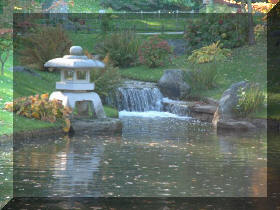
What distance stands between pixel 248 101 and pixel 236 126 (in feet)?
4.79

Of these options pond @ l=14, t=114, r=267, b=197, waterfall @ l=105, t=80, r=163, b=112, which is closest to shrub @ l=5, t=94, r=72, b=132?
pond @ l=14, t=114, r=267, b=197

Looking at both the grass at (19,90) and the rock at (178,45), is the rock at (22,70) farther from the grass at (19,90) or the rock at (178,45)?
the rock at (178,45)

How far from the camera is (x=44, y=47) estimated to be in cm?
3581

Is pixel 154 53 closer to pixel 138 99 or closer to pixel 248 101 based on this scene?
pixel 138 99

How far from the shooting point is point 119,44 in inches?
1554

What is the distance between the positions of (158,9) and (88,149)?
1602 inches

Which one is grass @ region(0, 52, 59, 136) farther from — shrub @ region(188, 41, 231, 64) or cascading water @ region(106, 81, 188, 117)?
shrub @ region(188, 41, 231, 64)

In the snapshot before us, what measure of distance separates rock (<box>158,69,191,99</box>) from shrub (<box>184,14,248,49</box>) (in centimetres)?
916

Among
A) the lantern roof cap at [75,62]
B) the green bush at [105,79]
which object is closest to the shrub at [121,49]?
the green bush at [105,79]

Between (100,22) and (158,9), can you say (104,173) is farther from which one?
(158,9)

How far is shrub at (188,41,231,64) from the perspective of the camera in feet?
128

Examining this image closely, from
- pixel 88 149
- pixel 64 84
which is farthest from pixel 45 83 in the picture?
pixel 88 149

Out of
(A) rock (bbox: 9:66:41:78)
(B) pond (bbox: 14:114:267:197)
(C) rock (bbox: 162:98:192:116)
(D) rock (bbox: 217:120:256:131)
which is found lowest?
(B) pond (bbox: 14:114:267:197)

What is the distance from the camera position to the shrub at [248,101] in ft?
89.2
